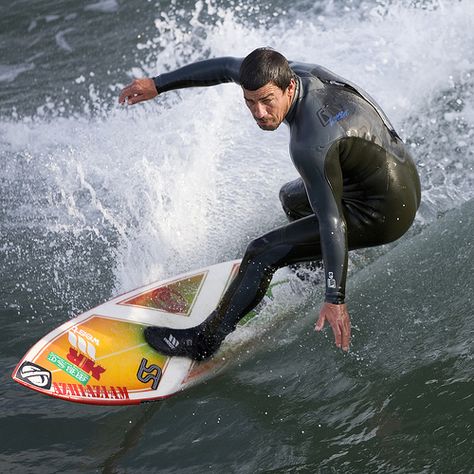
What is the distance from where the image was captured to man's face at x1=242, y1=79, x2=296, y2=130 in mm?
4316

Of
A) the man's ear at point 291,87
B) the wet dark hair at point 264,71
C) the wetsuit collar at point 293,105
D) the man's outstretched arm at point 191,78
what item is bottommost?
the man's outstretched arm at point 191,78

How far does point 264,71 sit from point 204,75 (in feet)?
3.82

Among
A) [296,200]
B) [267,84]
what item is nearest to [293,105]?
[267,84]

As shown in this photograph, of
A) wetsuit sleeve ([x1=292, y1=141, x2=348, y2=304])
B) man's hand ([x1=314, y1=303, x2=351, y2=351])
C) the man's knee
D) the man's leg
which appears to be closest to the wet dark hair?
wetsuit sleeve ([x1=292, y1=141, x2=348, y2=304])

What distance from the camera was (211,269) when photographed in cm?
615

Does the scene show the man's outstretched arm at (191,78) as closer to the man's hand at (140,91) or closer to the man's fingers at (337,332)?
the man's hand at (140,91)

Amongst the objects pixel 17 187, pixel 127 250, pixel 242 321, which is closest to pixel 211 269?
pixel 242 321

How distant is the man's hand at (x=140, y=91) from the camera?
5.59m

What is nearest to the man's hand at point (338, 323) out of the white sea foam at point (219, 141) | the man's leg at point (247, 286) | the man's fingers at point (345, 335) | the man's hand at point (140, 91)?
the man's fingers at point (345, 335)

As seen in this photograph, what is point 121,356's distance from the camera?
5547 millimetres

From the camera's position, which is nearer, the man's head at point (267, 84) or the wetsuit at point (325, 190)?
the man's head at point (267, 84)

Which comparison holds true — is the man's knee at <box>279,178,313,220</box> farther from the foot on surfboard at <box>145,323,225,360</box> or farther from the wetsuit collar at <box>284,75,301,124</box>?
the wetsuit collar at <box>284,75,301,124</box>

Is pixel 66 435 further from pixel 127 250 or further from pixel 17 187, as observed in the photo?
pixel 17 187

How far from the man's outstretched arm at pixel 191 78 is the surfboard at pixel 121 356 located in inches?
51.8
